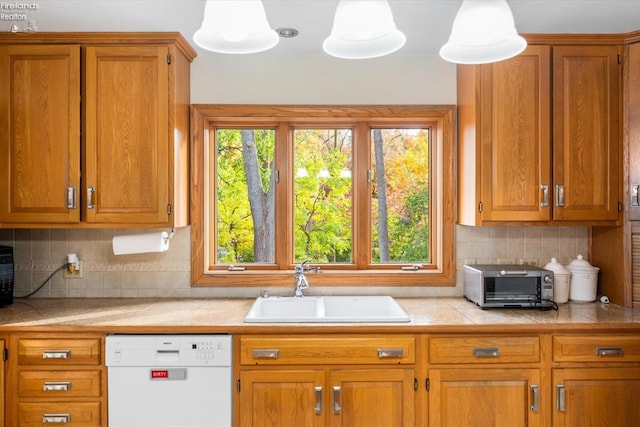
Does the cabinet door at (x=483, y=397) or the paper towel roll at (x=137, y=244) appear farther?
the paper towel roll at (x=137, y=244)

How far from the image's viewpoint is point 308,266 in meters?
2.76

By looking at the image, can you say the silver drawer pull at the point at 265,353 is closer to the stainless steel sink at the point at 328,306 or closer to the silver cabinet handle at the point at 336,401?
the silver cabinet handle at the point at 336,401

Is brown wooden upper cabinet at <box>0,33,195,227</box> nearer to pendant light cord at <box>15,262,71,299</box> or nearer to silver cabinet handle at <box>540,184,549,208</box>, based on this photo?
pendant light cord at <box>15,262,71,299</box>

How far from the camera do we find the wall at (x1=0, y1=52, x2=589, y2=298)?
2.66m

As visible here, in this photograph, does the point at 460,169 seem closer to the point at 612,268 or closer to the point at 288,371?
the point at 612,268

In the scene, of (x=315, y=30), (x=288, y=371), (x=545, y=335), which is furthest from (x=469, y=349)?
(x=315, y=30)

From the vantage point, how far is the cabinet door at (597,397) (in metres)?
2.09

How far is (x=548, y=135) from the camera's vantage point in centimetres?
236

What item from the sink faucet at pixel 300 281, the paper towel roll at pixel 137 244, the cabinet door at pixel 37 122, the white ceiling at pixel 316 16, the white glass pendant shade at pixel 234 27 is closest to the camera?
the white glass pendant shade at pixel 234 27

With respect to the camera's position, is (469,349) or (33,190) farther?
(33,190)

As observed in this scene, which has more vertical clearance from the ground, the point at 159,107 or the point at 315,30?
the point at 315,30

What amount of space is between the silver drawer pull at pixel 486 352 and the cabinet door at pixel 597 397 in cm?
29

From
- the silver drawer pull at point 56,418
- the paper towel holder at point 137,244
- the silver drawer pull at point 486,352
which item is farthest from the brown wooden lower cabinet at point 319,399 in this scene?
the paper towel holder at point 137,244

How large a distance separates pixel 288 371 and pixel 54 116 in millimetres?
1769
